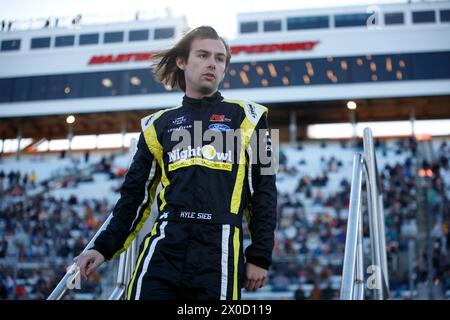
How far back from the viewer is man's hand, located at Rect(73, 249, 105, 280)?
8.27 ft

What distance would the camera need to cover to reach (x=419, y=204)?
1441 centimetres

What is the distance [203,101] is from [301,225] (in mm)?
11184

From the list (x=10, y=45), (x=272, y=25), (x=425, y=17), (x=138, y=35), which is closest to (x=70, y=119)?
(x=10, y=45)

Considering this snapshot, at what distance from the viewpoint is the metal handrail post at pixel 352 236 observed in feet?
8.50

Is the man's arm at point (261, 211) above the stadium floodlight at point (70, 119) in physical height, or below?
below

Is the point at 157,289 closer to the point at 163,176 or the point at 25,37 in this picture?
the point at 163,176

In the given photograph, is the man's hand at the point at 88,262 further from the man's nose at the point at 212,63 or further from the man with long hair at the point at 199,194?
the man's nose at the point at 212,63

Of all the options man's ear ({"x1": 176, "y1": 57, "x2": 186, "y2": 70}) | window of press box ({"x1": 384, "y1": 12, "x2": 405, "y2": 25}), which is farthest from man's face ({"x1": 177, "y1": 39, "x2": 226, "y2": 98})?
window of press box ({"x1": 384, "y1": 12, "x2": 405, "y2": 25})

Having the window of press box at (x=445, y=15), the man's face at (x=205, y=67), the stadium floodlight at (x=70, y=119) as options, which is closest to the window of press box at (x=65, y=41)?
the stadium floodlight at (x=70, y=119)

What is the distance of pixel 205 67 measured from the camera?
2760 millimetres

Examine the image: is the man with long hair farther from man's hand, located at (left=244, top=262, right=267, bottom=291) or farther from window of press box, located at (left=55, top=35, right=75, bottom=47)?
window of press box, located at (left=55, top=35, right=75, bottom=47)

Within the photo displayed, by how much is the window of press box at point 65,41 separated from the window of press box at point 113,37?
1.47m

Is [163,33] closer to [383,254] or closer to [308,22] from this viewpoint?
[308,22]
